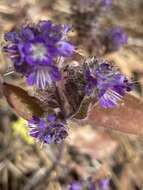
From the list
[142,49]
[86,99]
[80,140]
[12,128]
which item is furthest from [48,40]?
[142,49]

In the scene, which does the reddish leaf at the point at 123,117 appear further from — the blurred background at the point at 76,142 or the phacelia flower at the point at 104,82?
the blurred background at the point at 76,142

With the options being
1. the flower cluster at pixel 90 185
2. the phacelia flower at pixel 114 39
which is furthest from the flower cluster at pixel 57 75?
the phacelia flower at pixel 114 39

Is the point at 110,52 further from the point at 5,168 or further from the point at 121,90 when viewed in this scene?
the point at 121,90

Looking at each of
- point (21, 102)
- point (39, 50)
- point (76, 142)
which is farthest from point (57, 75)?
point (76, 142)

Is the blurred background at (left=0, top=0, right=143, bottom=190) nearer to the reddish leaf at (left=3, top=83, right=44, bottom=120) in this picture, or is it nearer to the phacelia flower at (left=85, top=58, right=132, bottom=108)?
the reddish leaf at (left=3, top=83, right=44, bottom=120)

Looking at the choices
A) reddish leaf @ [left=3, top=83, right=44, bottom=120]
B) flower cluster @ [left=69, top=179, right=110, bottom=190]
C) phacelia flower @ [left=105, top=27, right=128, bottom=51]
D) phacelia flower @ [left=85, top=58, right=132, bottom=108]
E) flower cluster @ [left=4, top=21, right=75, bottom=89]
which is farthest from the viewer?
phacelia flower @ [left=105, top=27, right=128, bottom=51]

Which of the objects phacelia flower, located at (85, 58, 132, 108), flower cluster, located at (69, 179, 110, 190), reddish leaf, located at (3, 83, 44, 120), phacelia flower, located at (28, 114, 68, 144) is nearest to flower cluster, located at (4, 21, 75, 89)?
phacelia flower, located at (85, 58, 132, 108)
